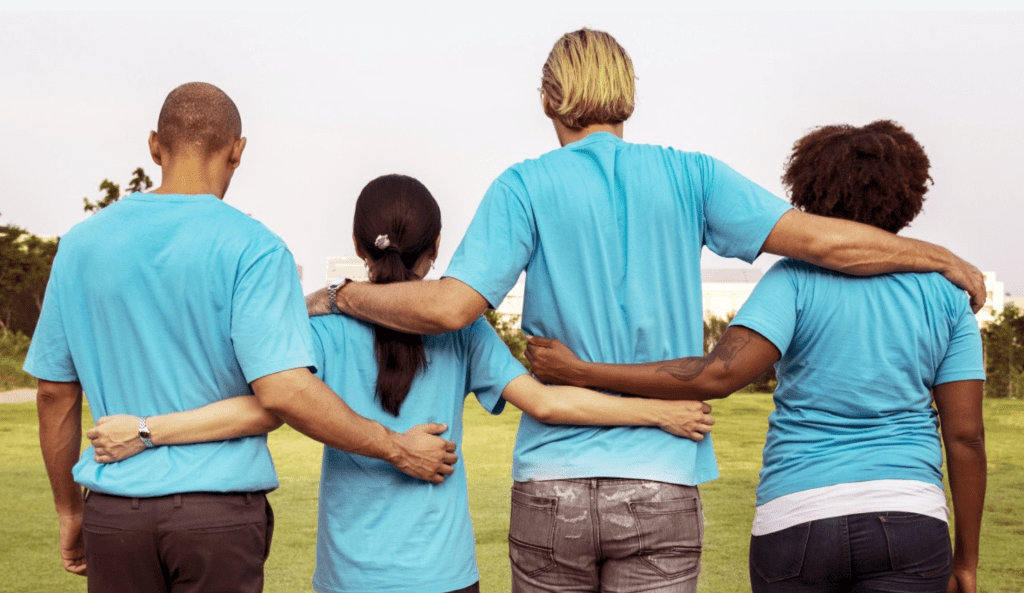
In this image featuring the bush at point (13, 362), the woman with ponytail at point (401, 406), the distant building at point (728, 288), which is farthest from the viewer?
the distant building at point (728, 288)

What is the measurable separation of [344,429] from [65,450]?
0.72 m

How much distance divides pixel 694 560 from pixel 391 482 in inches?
27.9

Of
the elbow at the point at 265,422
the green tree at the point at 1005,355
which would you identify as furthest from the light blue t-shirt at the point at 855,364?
the green tree at the point at 1005,355

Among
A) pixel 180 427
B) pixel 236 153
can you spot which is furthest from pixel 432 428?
pixel 236 153

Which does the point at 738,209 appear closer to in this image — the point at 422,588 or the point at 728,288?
the point at 422,588

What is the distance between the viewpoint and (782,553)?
2342 mm

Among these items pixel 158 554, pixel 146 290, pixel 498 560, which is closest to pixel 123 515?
pixel 158 554

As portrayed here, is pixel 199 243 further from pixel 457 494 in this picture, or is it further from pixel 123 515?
pixel 457 494

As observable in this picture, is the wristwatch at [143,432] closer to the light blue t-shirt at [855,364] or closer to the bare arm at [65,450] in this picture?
the bare arm at [65,450]

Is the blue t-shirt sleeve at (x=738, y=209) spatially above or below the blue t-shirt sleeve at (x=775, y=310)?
above

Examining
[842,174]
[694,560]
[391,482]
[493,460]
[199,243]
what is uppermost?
[842,174]

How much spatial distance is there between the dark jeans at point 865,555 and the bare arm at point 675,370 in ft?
1.22

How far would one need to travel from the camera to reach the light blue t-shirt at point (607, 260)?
2287 millimetres

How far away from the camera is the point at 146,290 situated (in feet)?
7.09
